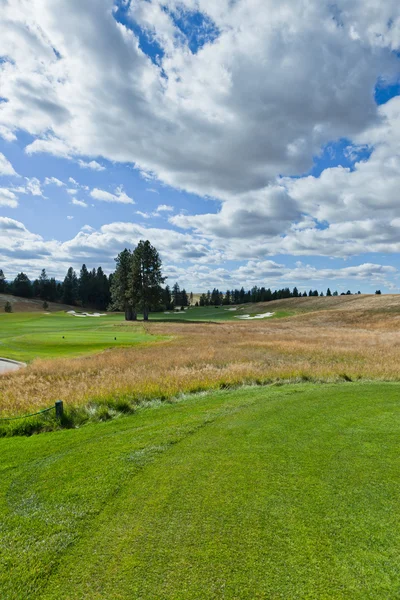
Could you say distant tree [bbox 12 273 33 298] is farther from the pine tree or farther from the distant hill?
the pine tree

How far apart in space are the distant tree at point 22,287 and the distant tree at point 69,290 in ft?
44.3

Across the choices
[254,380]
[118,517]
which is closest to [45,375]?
[254,380]

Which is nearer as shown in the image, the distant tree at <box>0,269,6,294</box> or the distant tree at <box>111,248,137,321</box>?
the distant tree at <box>111,248,137,321</box>

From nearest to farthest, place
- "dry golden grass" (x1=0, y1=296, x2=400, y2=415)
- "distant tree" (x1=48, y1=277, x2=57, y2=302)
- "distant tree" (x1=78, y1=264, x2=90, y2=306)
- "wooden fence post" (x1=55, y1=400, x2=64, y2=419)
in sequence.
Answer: "wooden fence post" (x1=55, y1=400, x2=64, y2=419) < "dry golden grass" (x1=0, y1=296, x2=400, y2=415) < "distant tree" (x1=78, y1=264, x2=90, y2=306) < "distant tree" (x1=48, y1=277, x2=57, y2=302)

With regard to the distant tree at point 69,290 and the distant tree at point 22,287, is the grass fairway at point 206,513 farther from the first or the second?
the distant tree at point 22,287

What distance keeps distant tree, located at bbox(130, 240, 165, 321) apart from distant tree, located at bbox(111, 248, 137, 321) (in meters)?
1.22

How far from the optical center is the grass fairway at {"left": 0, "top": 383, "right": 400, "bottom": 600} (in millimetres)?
2926

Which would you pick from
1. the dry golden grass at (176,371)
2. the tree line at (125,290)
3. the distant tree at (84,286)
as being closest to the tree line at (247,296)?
the tree line at (125,290)

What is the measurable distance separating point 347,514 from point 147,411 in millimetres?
6545

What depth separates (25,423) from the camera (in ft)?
28.1

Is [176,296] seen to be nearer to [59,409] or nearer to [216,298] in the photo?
[216,298]

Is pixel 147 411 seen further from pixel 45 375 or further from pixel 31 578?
pixel 45 375

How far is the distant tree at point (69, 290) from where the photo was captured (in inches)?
4614

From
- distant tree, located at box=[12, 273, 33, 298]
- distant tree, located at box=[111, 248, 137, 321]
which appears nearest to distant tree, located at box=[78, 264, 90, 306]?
distant tree, located at box=[12, 273, 33, 298]
